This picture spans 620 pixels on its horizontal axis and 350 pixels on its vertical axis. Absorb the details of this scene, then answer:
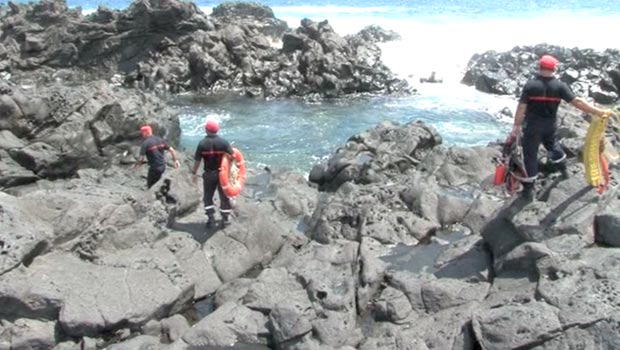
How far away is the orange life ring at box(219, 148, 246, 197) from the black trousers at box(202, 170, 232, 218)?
135 mm

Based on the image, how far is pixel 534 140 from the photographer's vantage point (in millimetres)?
11375

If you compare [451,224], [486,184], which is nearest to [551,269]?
[451,224]

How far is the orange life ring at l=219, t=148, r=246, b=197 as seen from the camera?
44.7 ft

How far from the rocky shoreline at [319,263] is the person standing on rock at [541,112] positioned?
52cm

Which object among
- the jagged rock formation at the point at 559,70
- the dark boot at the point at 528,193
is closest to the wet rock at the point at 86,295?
the dark boot at the point at 528,193

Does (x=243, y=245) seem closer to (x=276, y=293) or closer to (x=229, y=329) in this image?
(x=276, y=293)

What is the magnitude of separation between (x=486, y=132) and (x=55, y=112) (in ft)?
54.4

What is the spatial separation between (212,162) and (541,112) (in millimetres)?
6305

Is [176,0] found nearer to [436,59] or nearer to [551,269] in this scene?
[436,59]

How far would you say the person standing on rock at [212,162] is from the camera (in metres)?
13.6

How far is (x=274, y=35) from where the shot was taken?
49.1 metres

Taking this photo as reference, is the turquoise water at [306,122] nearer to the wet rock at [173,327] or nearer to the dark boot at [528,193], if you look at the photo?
the dark boot at [528,193]

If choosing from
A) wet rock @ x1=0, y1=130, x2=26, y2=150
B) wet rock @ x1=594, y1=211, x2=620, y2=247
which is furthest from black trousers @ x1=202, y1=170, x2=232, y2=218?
wet rock @ x1=0, y1=130, x2=26, y2=150

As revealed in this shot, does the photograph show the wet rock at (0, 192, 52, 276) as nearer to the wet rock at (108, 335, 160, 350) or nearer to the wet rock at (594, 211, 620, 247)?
A: the wet rock at (108, 335, 160, 350)
